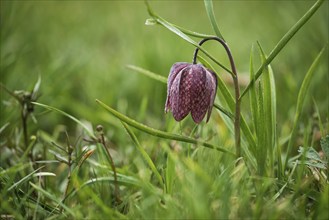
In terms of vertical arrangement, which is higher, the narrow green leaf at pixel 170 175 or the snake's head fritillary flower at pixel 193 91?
the snake's head fritillary flower at pixel 193 91

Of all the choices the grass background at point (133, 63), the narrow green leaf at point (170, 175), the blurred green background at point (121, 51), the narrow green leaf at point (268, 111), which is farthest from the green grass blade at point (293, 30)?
the blurred green background at point (121, 51)

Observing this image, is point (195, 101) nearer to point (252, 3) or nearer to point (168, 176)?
point (168, 176)

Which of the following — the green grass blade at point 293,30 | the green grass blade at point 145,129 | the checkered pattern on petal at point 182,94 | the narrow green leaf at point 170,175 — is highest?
the green grass blade at point 293,30

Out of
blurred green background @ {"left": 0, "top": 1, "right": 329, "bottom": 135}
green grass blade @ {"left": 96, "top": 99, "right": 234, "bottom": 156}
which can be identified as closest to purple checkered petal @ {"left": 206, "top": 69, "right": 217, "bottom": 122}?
green grass blade @ {"left": 96, "top": 99, "right": 234, "bottom": 156}

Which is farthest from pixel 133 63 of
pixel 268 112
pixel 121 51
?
pixel 268 112

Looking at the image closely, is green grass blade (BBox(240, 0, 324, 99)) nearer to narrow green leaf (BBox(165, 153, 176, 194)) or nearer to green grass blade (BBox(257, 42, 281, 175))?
green grass blade (BBox(257, 42, 281, 175))

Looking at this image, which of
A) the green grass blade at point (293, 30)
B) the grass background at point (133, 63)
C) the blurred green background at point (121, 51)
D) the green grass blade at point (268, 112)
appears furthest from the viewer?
the blurred green background at point (121, 51)

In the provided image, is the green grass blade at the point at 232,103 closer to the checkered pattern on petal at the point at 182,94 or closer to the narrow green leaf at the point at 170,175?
the checkered pattern on petal at the point at 182,94

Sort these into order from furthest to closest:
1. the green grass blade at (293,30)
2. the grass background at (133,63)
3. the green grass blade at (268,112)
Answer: the grass background at (133,63)
the green grass blade at (268,112)
the green grass blade at (293,30)
